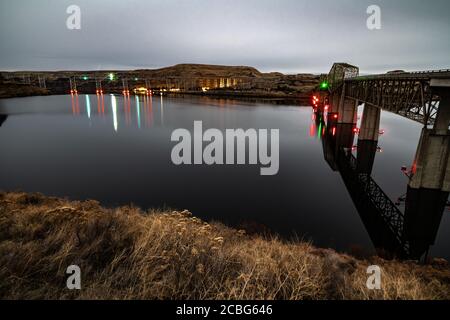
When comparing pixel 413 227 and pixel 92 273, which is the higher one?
pixel 92 273

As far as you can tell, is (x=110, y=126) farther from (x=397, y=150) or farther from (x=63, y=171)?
(x=397, y=150)

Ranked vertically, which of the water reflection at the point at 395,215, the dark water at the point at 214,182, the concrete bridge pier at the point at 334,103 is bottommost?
the water reflection at the point at 395,215

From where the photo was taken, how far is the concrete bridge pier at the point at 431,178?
555 inches

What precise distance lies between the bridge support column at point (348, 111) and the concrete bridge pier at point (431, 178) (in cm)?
3026

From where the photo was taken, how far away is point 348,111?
43.8 m

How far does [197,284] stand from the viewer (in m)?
4.30

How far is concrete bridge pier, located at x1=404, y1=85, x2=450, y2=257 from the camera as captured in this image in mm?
14094

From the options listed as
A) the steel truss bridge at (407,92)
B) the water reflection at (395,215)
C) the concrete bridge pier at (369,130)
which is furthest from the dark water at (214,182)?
the steel truss bridge at (407,92)

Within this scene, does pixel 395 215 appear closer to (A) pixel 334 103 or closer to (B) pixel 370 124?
(B) pixel 370 124

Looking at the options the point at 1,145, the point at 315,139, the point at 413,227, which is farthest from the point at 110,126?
the point at 413,227

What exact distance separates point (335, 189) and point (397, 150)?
17.6m

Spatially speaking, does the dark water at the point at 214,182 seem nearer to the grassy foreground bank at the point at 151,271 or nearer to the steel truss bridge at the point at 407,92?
the steel truss bridge at the point at 407,92

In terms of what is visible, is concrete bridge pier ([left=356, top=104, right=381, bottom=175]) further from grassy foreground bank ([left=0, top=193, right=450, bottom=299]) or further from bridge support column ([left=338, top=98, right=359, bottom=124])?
grassy foreground bank ([left=0, top=193, right=450, bottom=299])
